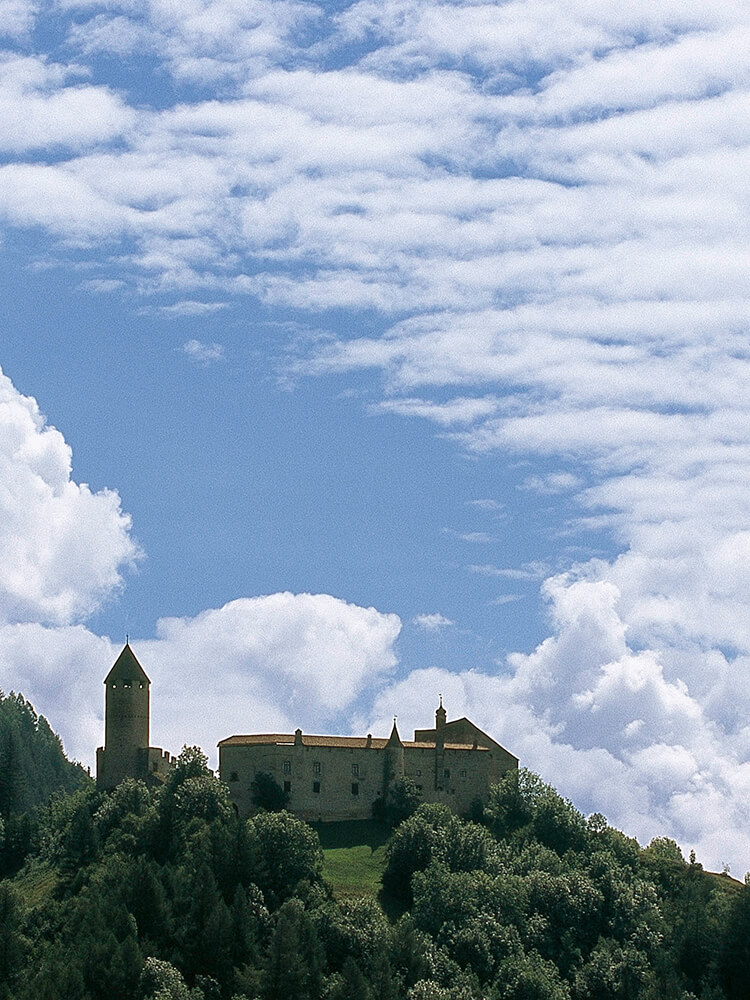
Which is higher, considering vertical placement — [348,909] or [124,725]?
[124,725]

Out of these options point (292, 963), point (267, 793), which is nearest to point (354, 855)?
point (267, 793)

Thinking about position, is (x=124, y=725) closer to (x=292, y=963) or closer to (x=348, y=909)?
(x=348, y=909)

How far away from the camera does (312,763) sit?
13688cm

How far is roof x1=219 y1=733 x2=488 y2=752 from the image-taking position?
137000 millimetres

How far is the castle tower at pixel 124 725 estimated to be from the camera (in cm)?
13375

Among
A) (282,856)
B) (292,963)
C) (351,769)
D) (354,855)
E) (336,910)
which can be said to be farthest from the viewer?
(351,769)

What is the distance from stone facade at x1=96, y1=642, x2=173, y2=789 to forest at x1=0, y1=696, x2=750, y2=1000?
105 inches

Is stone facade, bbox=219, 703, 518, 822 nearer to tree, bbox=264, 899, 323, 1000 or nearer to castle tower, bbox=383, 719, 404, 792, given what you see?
castle tower, bbox=383, 719, 404, 792

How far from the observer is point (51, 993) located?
324 ft

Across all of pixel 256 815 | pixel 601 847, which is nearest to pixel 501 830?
pixel 601 847

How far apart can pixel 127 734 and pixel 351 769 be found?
56.3ft

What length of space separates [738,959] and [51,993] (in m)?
44.7

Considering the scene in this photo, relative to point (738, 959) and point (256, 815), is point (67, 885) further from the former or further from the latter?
point (738, 959)

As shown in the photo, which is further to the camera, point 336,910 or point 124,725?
point 124,725
